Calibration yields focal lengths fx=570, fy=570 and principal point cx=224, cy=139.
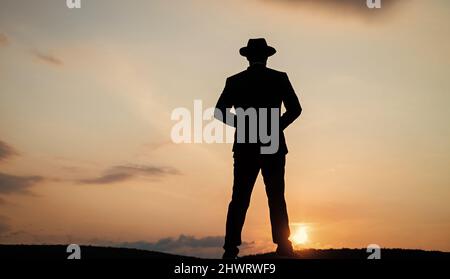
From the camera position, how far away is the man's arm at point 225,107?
11.1 metres

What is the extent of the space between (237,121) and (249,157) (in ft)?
2.41

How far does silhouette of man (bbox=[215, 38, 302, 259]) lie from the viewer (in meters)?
10.9

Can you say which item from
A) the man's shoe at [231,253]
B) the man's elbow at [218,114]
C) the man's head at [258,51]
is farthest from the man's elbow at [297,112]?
the man's shoe at [231,253]

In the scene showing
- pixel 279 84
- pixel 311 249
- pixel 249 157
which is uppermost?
pixel 279 84

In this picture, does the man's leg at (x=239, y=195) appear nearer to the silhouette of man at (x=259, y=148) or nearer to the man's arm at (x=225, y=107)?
the silhouette of man at (x=259, y=148)

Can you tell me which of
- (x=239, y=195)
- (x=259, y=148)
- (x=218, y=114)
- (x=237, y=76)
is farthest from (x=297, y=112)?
(x=239, y=195)

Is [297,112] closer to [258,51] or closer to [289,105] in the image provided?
[289,105]

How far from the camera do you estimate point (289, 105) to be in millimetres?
11086

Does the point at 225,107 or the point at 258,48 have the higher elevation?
the point at 258,48

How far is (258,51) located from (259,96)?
88cm

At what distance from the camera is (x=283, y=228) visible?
429 inches
